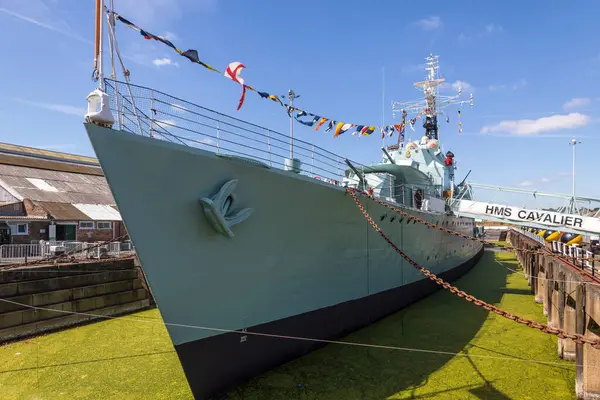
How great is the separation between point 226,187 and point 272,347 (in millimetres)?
2901

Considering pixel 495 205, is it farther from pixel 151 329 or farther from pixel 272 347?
pixel 151 329

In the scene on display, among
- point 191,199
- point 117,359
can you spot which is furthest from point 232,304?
point 117,359

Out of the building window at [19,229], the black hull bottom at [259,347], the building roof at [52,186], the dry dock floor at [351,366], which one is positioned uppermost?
the building roof at [52,186]

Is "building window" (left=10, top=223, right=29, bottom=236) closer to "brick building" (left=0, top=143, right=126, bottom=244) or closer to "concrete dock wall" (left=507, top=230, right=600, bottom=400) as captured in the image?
"brick building" (left=0, top=143, right=126, bottom=244)

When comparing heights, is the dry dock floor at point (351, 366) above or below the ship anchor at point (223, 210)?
below

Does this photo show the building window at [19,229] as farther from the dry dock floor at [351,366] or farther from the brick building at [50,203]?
the dry dock floor at [351,366]

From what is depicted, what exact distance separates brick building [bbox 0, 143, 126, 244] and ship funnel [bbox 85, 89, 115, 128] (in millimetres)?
14618

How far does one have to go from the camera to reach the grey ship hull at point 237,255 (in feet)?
15.0

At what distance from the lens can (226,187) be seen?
5.21 metres

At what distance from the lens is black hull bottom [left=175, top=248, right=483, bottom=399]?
Result: 5172mm

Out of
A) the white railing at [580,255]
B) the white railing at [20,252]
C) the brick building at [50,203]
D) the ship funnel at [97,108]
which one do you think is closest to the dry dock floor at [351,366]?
the white railing at [580,255]

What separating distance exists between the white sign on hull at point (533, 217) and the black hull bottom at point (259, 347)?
5.51 metres

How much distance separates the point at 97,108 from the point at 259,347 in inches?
165

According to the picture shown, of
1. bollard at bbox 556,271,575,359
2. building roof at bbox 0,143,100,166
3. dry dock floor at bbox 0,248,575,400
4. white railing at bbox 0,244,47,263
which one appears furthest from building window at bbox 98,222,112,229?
bollard at bbox 556,271,575,359
